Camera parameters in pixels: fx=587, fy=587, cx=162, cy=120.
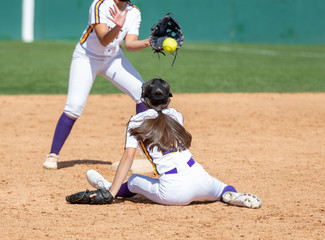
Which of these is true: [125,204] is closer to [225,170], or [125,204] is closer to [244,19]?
[225,170]

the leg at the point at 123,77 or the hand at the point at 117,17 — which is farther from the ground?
the hand at the point at 117,17

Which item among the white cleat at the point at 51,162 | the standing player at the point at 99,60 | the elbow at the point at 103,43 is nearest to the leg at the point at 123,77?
the standing player at the point at 99,60

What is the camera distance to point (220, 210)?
14.6ft

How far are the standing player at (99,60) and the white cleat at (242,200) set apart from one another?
180 cm

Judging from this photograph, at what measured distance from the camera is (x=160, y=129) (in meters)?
4.43

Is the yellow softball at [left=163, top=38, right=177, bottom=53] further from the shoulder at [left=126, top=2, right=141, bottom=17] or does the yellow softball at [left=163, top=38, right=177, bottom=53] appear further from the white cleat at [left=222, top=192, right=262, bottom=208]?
the white cleat at [left=222, top=192, right=262, bottom=208]

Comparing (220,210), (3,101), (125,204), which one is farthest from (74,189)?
(3,101)

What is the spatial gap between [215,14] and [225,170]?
22.9 meters

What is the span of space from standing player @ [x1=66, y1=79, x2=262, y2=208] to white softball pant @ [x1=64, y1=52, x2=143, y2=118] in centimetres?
143

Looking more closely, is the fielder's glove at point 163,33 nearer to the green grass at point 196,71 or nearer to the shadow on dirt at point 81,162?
the shadow on dirt at point 81,162

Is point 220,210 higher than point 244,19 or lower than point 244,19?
lower

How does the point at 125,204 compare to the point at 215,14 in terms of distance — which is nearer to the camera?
the point at 125,204

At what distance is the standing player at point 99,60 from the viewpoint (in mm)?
5656

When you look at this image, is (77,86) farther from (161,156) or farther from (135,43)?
(161,156)
